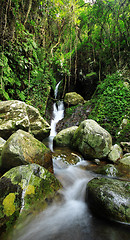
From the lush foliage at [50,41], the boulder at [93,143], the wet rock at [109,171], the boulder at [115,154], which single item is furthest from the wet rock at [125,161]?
the lush foliage at [50,41]

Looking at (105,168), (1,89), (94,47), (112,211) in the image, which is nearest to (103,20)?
(94,47)

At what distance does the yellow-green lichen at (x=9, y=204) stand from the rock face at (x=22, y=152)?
0.75 meters

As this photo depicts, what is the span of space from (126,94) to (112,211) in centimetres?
633

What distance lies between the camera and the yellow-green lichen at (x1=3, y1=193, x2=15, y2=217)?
1716 mm

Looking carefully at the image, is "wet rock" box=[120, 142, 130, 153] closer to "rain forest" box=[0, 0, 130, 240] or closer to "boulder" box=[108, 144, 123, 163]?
"rain forest" box=[0, 0, 130, 240]

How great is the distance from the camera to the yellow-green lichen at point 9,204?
1716 millimetres

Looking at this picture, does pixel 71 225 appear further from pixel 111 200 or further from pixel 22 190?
pixel 22 190

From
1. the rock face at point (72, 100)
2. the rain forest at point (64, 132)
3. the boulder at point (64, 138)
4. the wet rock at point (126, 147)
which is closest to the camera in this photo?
the rain forest at point (64, 132)

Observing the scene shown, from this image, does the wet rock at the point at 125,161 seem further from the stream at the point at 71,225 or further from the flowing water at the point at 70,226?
the flowing water at the point at 70,226

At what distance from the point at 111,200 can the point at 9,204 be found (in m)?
1.62

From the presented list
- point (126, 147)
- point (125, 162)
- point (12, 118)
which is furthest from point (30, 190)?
point (126, 147)

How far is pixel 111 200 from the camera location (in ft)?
6.79

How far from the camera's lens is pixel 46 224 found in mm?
1958

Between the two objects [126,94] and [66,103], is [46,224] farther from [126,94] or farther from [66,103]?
[66,103]
